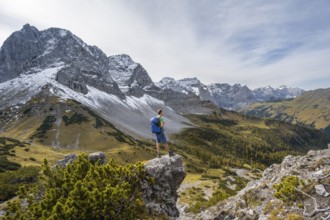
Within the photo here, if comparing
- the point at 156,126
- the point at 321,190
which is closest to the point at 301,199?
the point at 321,190

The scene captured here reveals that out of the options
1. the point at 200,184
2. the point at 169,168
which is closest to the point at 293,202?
the point at 169,168

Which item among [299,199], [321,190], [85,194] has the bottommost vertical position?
[299,199]

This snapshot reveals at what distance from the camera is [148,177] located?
84.0 ft

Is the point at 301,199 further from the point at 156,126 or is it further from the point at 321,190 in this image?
the point at 156,126

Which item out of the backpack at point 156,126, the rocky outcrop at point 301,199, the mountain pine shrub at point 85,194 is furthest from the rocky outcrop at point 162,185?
the rocky outcrop at point 301,199

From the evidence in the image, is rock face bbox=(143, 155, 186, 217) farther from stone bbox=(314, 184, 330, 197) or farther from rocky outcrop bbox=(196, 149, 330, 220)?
stone bbox=(314, 184, 330, 197)

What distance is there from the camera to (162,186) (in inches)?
1064

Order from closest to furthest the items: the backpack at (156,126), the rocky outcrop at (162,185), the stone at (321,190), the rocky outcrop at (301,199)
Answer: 1. the rocky outcrop at (301,199)
2. the stone at (321,190)
3. the rocky outcrop at (162,185)
4. the backpack at (156,126)

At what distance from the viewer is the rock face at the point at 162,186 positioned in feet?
84.2

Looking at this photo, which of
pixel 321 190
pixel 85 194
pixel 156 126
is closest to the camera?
pixel 85 194

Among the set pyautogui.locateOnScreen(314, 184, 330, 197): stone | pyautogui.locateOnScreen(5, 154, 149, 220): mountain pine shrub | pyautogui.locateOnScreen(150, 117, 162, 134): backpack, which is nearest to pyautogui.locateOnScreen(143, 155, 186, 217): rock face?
pyautogui.locateOnScreen(5, 154, 149, 220): mountain pine shrub

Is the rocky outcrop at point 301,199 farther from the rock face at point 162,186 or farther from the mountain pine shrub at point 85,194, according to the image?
the mountain pine shrub at point 85,194

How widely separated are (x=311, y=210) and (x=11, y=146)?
509 ft

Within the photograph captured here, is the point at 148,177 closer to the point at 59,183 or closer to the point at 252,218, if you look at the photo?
the point at 59,183
